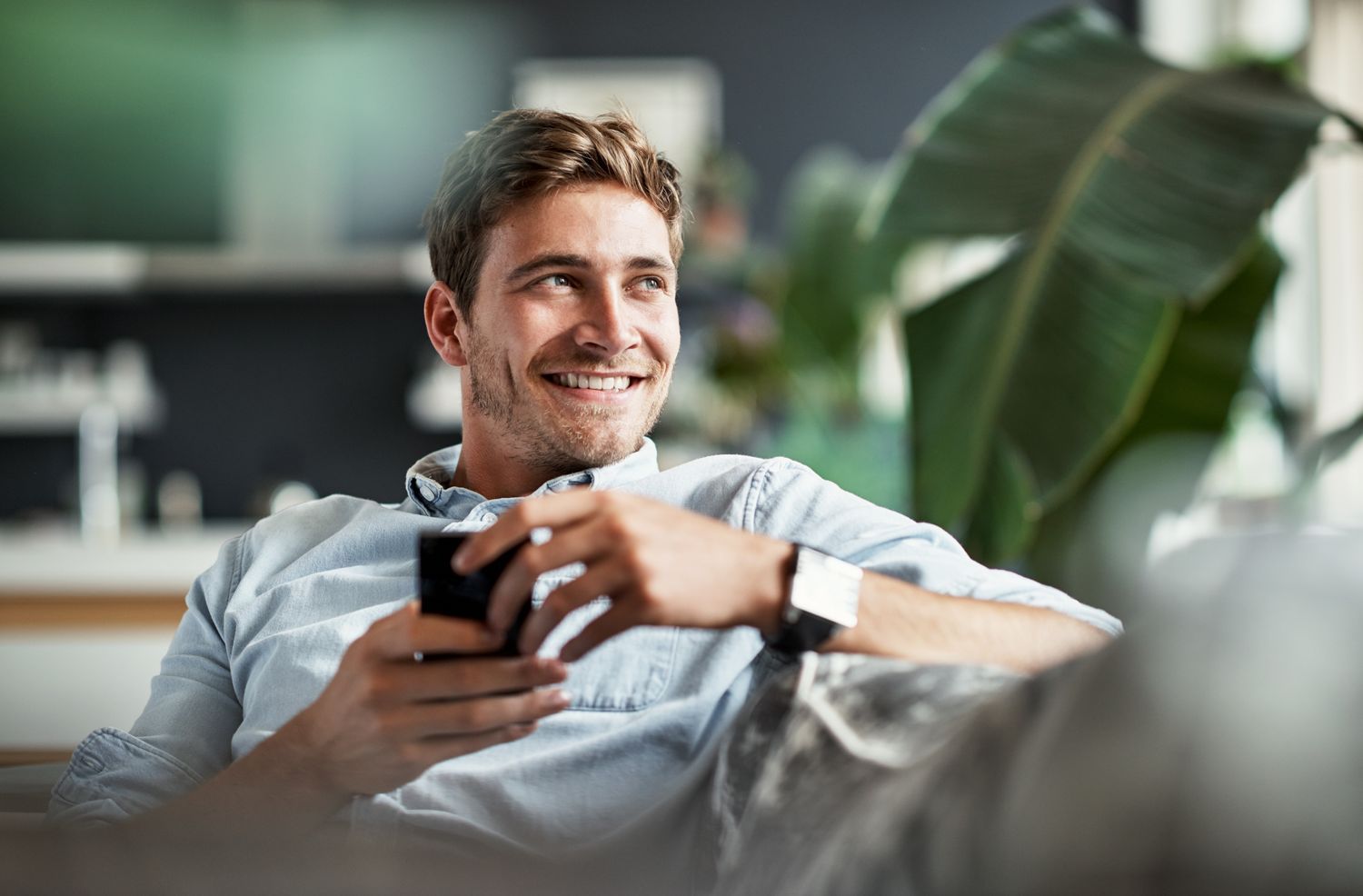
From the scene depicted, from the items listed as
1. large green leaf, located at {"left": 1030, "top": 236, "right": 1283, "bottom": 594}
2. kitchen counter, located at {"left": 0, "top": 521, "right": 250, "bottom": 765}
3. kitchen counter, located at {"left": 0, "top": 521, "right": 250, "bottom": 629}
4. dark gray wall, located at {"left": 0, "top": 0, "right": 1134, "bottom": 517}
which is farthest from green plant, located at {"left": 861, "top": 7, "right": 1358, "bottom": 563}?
dark gray wall, located at {"left": 0, "top": 0, "right": 1134, "bottom": 517}

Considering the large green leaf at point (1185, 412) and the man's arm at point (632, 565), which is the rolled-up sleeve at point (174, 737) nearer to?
the man's arm at point (632, 565)

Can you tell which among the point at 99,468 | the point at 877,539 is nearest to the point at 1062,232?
the point at 877,539

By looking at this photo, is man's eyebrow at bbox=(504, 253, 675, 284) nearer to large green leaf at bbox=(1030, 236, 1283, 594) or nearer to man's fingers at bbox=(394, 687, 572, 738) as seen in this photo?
man's fingers at bbox=(394, 687, 572, 738)

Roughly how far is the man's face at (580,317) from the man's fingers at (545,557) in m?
0.27

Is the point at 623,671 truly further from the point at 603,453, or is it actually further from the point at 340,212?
the point at 340,212

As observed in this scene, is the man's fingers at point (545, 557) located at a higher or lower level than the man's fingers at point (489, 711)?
higher

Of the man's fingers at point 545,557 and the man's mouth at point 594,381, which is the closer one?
the man's fingers at point 545,557

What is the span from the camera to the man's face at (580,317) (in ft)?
3.02

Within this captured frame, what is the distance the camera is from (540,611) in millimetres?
673

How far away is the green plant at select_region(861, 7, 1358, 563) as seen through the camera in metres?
1.21

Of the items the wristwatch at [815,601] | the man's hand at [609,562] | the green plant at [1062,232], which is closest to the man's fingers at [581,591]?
the man's hand at [609,562]

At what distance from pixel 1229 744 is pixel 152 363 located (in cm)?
380

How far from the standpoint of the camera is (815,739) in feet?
2.28

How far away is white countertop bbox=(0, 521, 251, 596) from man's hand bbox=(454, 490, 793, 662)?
8.03 ft
